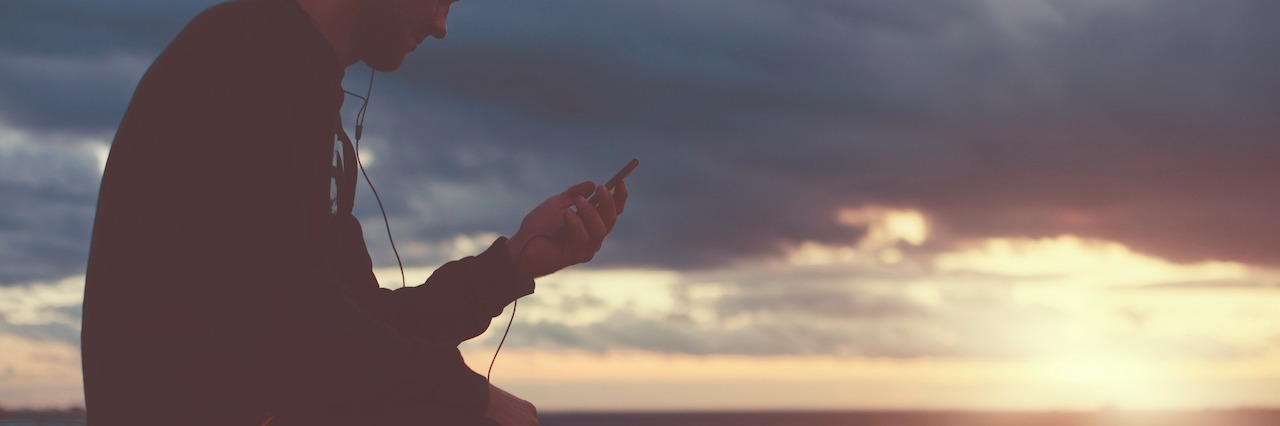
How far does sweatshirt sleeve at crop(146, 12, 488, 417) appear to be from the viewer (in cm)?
186

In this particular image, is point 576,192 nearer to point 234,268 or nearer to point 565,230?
point 565,230

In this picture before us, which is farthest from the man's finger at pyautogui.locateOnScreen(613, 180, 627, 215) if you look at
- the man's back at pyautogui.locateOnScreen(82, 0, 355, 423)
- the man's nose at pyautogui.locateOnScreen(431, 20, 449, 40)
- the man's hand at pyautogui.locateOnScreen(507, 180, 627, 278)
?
the man's back at pyautogui.locateOnScreen(82, 0, 355, 423)

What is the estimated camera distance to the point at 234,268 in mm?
1865

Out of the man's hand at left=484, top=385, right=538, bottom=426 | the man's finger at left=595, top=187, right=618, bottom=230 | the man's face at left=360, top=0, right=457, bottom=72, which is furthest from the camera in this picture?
the man's finger at left=595, top=187, right=618, bottom=230

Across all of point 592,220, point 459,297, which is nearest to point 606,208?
point 592,220

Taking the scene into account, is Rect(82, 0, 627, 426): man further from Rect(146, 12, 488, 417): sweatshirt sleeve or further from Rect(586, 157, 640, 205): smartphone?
Rect(586, 157, 640, 205): smartphone

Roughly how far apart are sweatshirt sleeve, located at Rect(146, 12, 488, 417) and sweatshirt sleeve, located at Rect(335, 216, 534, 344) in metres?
0.85

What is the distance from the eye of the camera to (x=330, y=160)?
2.10 meters

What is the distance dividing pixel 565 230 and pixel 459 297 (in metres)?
0.31

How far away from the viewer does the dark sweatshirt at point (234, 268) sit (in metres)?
1.87

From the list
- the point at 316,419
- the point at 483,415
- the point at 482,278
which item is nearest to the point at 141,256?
the point at 316,419

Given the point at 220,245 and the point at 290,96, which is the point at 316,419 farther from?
the point at 290,96

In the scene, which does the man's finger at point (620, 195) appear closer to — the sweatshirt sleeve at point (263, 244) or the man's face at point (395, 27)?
the man's face at point (395, 27)

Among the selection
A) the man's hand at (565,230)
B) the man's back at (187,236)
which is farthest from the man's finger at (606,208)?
the man's back at (187,236)
